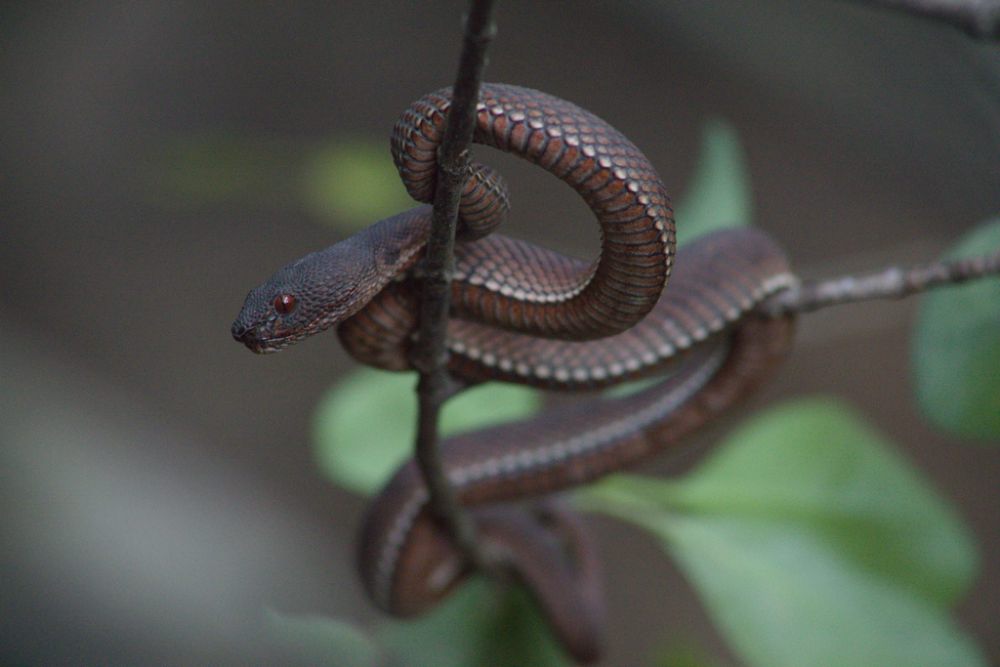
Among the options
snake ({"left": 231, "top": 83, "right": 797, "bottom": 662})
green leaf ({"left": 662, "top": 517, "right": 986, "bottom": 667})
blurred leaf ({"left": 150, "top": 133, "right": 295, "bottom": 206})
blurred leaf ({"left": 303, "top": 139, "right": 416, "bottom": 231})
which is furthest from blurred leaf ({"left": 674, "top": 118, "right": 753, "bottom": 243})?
blurred leaf ({"left": 150, "top": 133, "right": 295, "bottom": 206})

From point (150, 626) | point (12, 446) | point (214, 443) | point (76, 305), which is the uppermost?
point (150, 626)

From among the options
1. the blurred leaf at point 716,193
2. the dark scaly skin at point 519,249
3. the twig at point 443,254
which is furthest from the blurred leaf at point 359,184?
the dark scaly skin at point 519,249

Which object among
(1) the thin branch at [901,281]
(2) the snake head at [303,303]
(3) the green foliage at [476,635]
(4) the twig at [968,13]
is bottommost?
(3) the green foliage at [476,635]

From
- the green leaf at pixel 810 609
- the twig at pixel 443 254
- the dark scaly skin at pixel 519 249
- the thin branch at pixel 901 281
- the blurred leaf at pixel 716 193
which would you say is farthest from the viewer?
the blurred leaf at pixel 716 193

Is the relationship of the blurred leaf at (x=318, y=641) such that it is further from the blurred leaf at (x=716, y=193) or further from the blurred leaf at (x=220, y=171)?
the blurred leaf at (x=220, y=171)

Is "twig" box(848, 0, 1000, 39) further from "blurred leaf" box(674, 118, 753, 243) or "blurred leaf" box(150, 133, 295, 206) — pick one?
"blurred leaf" box(150, 133, 295, 206)

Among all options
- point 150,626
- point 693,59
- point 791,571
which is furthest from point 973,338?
point 693,59

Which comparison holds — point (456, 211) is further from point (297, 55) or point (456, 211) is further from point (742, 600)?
point (297, 55)
